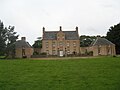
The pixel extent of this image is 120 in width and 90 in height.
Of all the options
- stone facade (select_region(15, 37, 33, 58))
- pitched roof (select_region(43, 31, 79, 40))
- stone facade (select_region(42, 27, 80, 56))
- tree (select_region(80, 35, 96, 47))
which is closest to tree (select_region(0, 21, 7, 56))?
stone facade (select_region(15, 37, 33, 58))

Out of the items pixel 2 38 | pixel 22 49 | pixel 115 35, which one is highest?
pixel 115 35

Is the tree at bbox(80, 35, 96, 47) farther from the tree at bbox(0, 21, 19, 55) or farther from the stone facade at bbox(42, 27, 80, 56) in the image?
the tree at bbox(0, 21, 19, 55)

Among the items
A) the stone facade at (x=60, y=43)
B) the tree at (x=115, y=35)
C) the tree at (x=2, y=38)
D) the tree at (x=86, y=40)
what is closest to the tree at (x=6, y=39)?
the tree at (x=2, y=38)

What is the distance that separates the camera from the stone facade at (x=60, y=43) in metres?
77.6

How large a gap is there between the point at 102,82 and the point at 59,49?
63.9 meters

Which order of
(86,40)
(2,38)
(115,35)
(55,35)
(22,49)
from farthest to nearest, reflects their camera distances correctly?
(86,40) < (55,35) < (115,35) < (22,49) < (2,38)

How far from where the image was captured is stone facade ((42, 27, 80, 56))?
255 ft

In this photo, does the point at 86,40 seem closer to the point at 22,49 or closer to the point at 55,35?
the point at 55,35

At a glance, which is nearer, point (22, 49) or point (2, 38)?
point (2, 38)

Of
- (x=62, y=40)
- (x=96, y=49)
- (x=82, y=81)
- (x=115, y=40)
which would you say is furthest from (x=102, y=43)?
(x=82, y=81)

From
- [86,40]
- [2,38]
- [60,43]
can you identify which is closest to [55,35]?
[60,43]

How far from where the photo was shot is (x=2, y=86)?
42.9ft

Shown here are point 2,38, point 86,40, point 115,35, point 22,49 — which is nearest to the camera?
point 2,38

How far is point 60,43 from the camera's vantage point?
78938 mm
